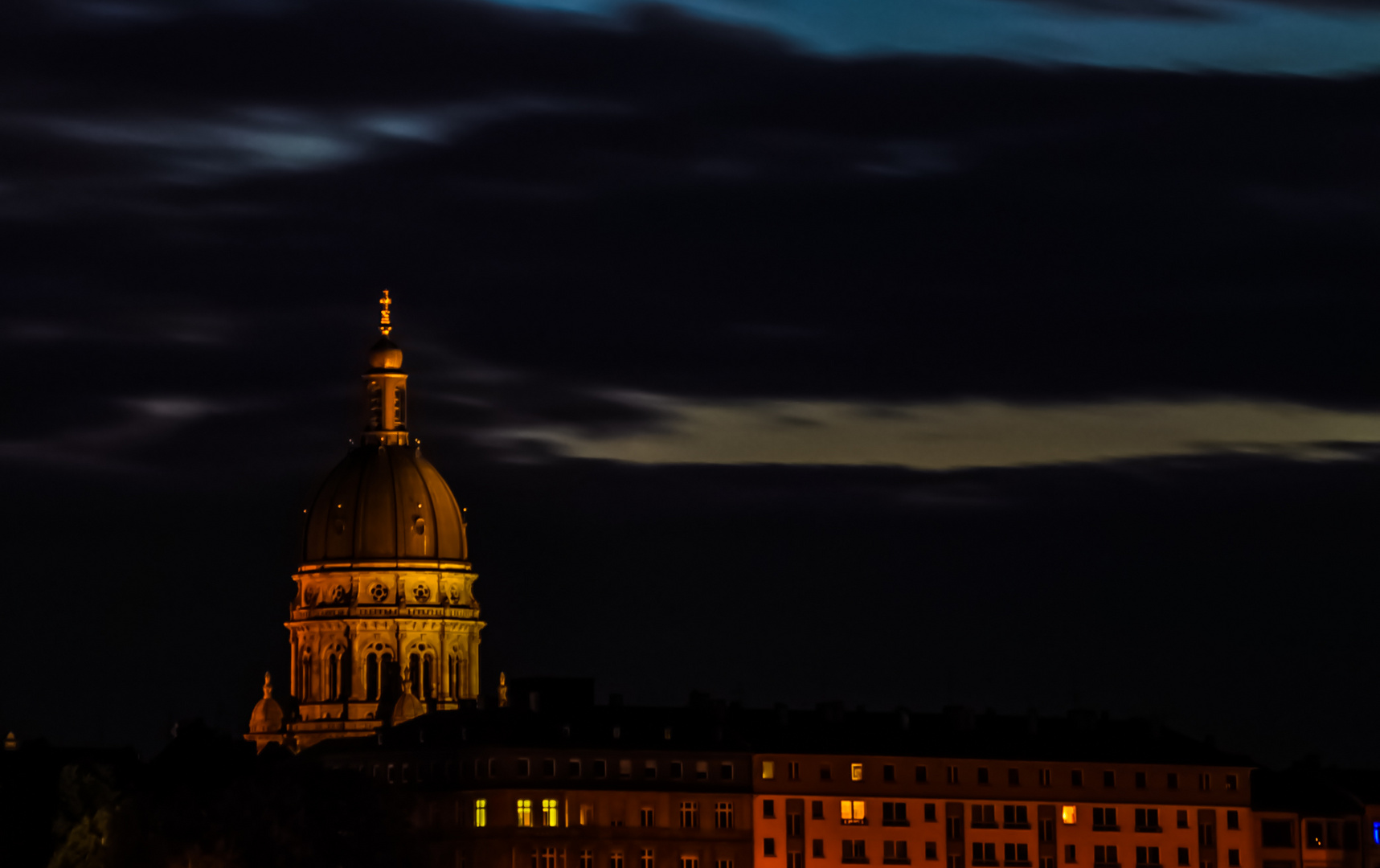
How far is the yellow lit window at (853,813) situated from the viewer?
181000mm

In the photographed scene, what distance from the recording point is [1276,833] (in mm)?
187250

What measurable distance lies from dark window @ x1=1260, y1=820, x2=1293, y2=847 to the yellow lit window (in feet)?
65.9

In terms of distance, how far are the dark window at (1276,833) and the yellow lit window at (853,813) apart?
20099mm

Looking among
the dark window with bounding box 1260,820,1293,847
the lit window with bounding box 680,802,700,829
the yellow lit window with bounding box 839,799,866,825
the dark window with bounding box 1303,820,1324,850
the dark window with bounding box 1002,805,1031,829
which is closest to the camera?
the lit window with bounding box 680,802,700,829

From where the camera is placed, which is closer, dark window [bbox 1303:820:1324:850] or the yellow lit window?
the yellow lit window

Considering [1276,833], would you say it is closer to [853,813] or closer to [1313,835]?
[1313,835]

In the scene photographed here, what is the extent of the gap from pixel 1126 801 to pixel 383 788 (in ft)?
127

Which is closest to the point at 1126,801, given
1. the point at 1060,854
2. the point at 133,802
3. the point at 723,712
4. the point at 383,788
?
the point at 1060,854

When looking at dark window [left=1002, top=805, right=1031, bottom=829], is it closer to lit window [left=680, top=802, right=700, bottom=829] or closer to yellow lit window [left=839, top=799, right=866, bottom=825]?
yellow lit window [left=839, top=799, right=866, bottom=825]

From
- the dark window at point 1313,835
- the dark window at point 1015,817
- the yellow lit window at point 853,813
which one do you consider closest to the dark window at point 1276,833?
the dark window at point 1313,835

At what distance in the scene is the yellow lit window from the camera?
594 ft

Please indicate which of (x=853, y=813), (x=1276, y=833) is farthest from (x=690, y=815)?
(x=1276, y=833)

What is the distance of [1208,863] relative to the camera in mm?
184750

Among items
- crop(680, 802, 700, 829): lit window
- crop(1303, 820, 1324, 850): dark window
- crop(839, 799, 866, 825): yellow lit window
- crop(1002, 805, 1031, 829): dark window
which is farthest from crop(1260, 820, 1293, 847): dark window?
crop(680, 802, 700, 829): lit window
